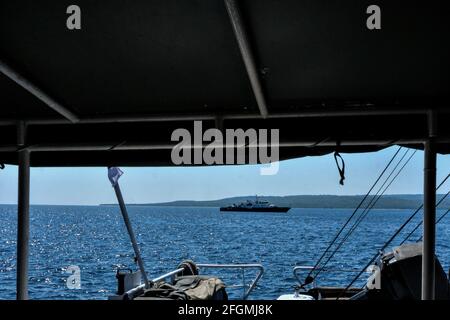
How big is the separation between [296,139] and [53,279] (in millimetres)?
31518

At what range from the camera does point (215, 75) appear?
2473 mm

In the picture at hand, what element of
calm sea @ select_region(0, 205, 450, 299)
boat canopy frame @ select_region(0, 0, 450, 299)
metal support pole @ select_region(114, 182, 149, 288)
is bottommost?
calm sea @ select_region(0, 205, 450, 299)

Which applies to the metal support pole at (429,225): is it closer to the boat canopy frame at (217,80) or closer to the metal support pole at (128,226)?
the boat canopy frame at (217,80)

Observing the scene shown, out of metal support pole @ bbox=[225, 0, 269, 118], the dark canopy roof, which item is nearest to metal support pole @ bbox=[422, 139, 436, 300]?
the dark canopy roof

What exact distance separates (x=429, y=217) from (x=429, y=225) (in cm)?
5

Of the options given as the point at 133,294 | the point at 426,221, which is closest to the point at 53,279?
the point at 133,294

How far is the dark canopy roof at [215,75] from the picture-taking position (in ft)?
6.14

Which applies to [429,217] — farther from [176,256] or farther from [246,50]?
[176,256]

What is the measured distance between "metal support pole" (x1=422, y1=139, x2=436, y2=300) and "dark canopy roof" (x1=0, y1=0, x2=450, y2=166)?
0.46ft

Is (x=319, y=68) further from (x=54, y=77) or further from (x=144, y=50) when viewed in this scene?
(x=54, y=77)

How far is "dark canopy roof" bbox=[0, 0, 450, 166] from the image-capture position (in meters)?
1.87

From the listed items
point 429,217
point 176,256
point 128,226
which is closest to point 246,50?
point 429,217

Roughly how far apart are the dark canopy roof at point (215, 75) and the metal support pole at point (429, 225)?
0.14 meters

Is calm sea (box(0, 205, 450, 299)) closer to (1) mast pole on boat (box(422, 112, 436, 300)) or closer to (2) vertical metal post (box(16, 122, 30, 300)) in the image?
(2) vertical metal post (box(16, 122, 30, 300))
